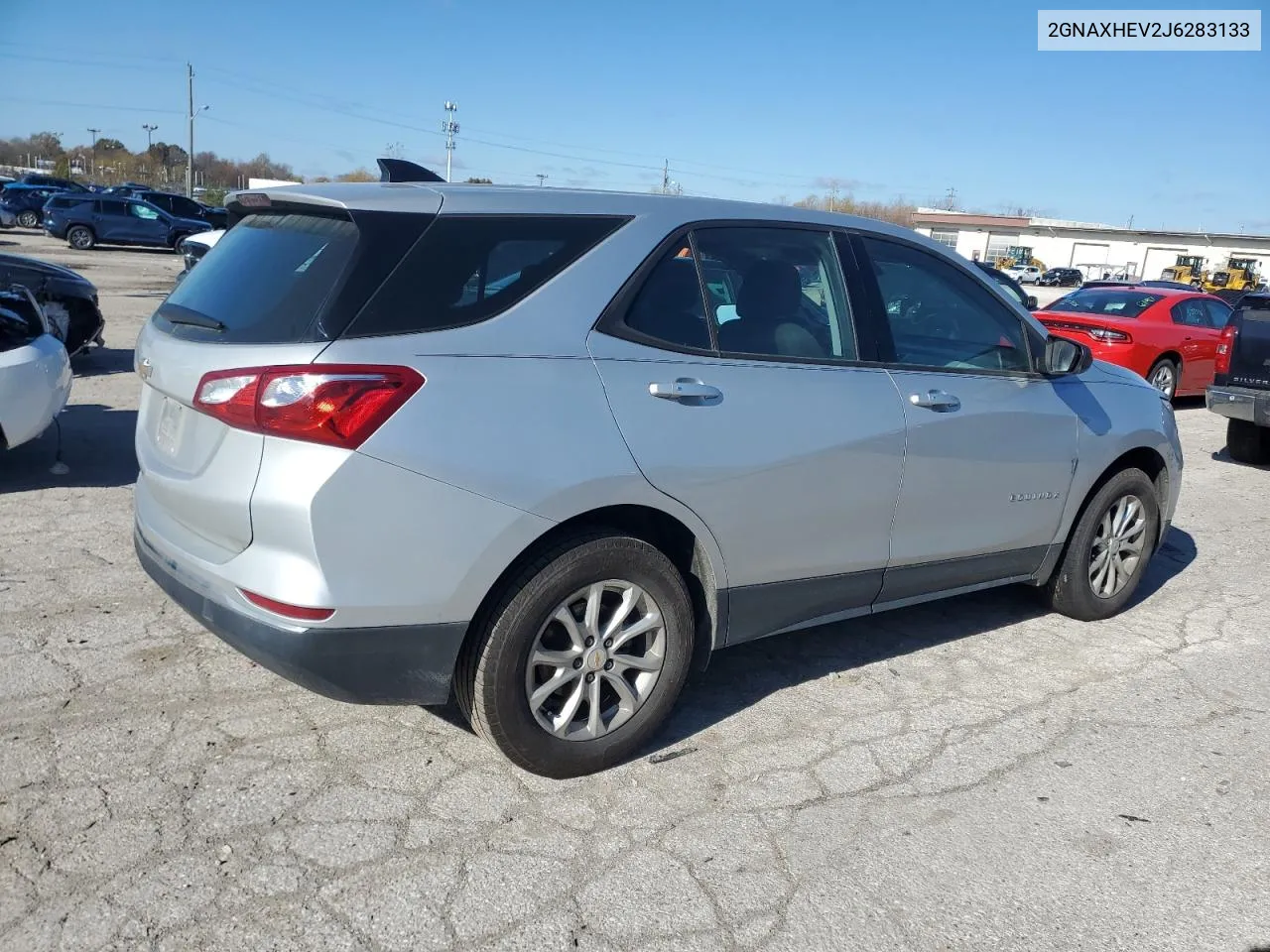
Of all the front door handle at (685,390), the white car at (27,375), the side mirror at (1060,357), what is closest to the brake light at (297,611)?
the front door handle at (685,390)

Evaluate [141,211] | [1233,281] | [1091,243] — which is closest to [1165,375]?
[141,211]

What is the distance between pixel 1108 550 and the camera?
5.10 metres

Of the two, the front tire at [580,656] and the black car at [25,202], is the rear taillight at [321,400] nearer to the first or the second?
the front tire at [580,656]

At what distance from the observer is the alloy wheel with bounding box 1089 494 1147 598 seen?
16.6 feet

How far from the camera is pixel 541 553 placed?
3129 mm

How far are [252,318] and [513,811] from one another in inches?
65.4

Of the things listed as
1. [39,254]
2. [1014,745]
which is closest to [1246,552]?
[1014,745]

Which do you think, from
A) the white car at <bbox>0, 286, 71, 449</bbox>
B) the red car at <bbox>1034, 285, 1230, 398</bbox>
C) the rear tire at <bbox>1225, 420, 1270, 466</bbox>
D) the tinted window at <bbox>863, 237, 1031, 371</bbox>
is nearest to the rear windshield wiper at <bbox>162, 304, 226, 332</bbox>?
the tinted window at <bbox>863, 237, 1031, 371</bbox>

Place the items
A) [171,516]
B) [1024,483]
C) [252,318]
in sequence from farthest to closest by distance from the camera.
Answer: [1024,483]
[171,516]
[252,318]

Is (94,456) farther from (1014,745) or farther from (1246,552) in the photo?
(1246,552)

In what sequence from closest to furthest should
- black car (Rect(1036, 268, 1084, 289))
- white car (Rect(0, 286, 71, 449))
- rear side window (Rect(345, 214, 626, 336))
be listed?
1. rear side window (Rect(345, 214, 626, 336))
2. white car (Rect(0, 286, 71, 449))
3. black car (Rect(1036, 268, 1084, 289))

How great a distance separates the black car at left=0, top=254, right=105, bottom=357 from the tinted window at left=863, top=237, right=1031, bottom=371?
342 inches

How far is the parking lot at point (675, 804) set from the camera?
2.68m

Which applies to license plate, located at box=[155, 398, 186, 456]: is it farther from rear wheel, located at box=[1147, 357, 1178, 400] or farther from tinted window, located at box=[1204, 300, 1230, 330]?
tinted window, located at box=[1204, 300, 1230, 330]
